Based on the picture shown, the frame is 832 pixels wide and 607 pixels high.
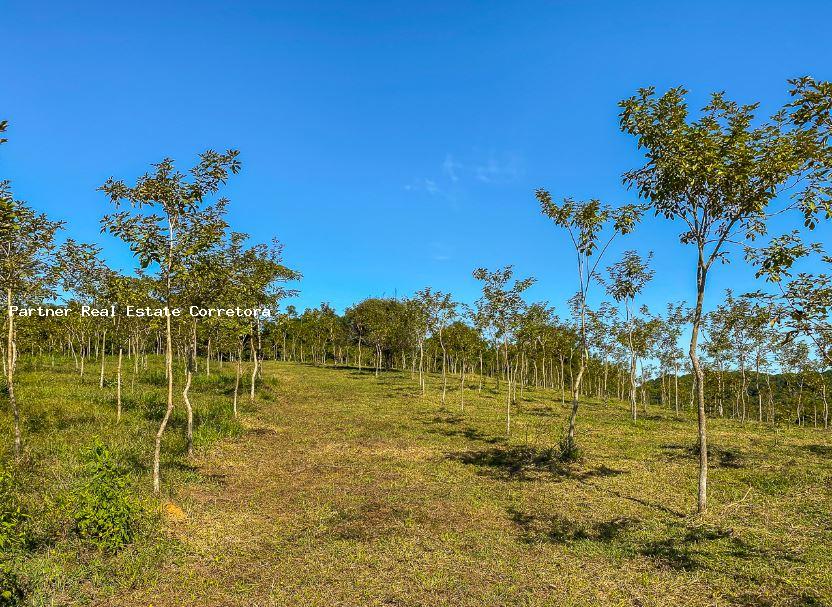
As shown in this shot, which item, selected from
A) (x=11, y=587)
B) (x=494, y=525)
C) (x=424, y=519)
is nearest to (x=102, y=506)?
(x=11, y=587)

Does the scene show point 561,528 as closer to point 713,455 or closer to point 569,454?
point 569,454

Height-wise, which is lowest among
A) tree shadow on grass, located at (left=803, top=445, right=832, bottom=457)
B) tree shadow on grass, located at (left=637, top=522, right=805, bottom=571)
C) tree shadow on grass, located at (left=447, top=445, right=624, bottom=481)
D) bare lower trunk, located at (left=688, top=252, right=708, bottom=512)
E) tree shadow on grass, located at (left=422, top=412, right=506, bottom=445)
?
tree shadow on grass, located at (left=422, top=412, right=506, bottom=445)

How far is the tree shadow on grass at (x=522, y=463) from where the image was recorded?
52.9 ft

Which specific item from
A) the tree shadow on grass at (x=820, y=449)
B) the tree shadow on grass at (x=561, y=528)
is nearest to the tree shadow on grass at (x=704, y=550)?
the tree shadow on grass at (x=561, y=528)

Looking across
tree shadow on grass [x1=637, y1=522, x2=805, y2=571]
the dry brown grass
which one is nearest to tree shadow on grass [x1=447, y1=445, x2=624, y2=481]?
the dry brown grass

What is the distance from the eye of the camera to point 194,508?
39.0ft

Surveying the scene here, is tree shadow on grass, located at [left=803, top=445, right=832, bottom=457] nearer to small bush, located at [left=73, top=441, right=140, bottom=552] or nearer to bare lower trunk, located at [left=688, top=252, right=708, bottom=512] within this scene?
bare lower trunk, located at [left=688, top=252, right=708, bottom=512]

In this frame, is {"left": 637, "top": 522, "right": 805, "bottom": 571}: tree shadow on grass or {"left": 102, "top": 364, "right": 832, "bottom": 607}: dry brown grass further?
{"left": 637, "top": 522, "right": 805, "bottom": 571}: tree shadow on grass

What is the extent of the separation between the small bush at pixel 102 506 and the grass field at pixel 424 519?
270 mm

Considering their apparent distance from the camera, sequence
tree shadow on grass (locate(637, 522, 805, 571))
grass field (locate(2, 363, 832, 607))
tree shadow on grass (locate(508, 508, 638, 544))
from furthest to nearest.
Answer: tree shadow on grass (locate(508, 508, 638, 544)), tree shadow on grass (locate(637, 522, 805, 571)), grass field (locate(2, 363, 832, 607))

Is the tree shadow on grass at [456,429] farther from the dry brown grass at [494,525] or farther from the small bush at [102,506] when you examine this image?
the small bush at [102,506]

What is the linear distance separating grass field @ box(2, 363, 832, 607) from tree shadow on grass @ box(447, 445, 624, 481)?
5.1 inches

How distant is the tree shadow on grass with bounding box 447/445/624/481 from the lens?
16109 mm

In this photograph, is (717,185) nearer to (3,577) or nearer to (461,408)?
(3,577)
